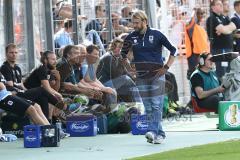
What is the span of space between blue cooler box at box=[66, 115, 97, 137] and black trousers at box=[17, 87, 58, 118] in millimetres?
746

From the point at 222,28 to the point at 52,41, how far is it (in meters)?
4.24

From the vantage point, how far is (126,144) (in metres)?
16.1

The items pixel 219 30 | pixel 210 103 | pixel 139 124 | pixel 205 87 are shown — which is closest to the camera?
pixel 139 124

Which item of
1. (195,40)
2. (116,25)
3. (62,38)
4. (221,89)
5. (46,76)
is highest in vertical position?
(116,25)

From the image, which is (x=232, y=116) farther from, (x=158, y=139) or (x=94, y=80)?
(x=158, y=139)

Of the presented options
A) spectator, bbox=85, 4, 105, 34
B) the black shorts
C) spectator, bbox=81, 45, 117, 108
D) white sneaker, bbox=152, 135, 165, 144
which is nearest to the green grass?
white sneaker, bbox=152, 135, 165, 144

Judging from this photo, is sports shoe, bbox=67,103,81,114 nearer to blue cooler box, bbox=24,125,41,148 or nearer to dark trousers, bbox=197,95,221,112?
blue cooler box, bbox=24,125,41,148

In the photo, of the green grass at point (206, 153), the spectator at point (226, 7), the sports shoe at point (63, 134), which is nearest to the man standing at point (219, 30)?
the spectator at point (226, 7)

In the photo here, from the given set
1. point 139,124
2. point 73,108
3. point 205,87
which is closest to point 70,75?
point 73,108

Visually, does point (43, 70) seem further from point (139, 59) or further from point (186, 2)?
point (186, 2)

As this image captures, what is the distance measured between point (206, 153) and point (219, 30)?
365 inches

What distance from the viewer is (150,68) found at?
52.3ft

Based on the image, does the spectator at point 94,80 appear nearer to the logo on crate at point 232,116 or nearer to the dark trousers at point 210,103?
the dark trousers at point 210,103

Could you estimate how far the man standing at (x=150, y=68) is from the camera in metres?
15.8
